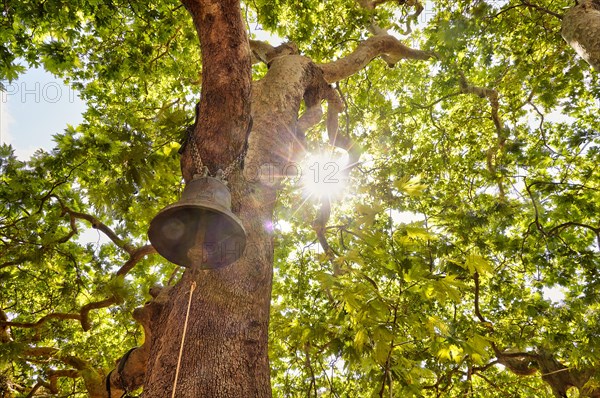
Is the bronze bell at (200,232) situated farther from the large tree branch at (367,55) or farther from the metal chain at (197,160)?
the large tree branch at (367,55)

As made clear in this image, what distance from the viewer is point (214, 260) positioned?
5.99ft

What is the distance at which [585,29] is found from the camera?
9.04 feet

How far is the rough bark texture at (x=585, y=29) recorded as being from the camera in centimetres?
261

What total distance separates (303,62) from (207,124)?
225 cm

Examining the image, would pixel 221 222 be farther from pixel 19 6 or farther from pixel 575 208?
pixel 575 208

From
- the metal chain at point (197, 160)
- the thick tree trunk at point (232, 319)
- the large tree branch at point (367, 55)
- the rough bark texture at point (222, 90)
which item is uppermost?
the large tree branch at point (367, 55)

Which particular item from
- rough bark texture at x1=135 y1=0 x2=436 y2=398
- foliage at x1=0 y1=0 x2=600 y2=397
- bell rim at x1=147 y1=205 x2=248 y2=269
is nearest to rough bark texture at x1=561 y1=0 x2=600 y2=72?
foliage at x1=0 y1=0 x2=600 y2=397

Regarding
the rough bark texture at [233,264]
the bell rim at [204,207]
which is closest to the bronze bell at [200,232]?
the bell rim at [204,207]

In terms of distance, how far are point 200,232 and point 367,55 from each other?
15.7 feet

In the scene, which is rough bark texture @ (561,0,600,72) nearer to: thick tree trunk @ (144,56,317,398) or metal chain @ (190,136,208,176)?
thick tree trunk @ (144,56,317,398)

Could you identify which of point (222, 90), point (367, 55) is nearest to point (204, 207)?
point (222, 90)

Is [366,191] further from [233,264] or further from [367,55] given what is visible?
[367,55]

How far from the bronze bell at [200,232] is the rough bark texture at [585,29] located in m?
2.86

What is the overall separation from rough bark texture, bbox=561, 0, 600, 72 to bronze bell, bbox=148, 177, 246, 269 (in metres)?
2.86
